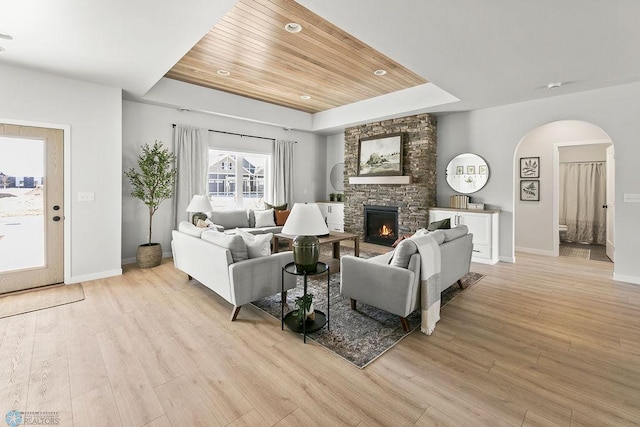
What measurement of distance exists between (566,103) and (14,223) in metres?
7.88

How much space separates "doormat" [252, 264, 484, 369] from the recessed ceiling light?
3.03 metres

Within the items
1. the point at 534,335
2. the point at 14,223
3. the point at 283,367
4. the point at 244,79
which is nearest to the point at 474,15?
the point at 534,335

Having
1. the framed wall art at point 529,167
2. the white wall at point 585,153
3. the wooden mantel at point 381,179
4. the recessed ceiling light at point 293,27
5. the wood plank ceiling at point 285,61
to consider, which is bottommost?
the wooden mantel at point 381,179

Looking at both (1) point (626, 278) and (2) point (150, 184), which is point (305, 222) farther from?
(1) point (626, 278)

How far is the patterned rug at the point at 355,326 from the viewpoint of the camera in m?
2.35

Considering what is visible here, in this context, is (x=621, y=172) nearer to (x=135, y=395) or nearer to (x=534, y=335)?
(x=534, y=335)

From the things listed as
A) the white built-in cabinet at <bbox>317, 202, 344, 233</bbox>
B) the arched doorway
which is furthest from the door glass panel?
the arched doorway

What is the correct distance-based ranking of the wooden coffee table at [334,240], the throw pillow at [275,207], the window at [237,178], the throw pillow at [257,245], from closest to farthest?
1. the throw pillow at [257,245]
2. the wooden coffee table at [334,240]
3. the window at [237,178]
4. the throw pillow at [275,207]

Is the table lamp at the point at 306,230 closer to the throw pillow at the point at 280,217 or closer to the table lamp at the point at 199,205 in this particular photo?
the table lamp at the point at 199,205

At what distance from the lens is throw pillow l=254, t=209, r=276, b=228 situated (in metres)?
6.00

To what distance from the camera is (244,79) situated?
4.83 meters

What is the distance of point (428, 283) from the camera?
266 cm

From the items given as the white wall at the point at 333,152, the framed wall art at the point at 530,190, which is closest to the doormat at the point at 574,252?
the framed wall art at the point at 530,190

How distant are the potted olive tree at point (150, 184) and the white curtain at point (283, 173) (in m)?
2.54
